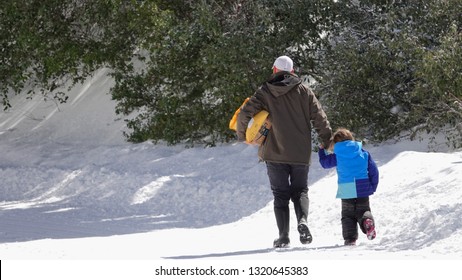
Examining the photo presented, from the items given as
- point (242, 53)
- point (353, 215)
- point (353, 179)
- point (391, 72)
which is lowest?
point (353, 215)

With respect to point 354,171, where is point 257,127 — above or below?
above

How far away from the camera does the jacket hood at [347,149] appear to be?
927 centimetres

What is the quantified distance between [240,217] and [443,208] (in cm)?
442

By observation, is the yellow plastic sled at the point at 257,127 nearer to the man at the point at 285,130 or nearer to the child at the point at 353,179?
the man at the point at 285,130

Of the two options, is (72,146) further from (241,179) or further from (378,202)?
(378,202)

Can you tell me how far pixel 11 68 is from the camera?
19641 mm

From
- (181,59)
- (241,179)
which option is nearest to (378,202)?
(241,179)

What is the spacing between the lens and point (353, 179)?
30.5ft

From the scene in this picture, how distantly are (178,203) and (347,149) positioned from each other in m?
5.21

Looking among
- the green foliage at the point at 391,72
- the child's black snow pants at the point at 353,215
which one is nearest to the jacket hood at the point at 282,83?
the child's black snow pants at the point at 353,215

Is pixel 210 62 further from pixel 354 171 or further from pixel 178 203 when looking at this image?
pixel 354 171

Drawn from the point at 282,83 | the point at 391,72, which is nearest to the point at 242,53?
the point at 391,72

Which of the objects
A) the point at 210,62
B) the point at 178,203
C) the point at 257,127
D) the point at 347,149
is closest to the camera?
the point at 257,127

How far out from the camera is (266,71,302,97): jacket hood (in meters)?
9.10
